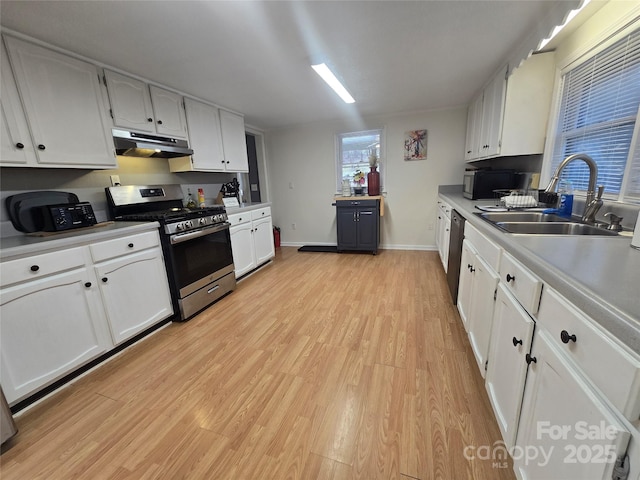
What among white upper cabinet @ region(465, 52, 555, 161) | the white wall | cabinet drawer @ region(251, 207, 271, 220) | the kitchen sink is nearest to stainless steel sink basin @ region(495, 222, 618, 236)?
the kitchen sink

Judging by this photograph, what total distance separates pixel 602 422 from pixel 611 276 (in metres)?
0.39

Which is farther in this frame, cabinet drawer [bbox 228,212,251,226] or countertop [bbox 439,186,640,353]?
cabinet drawer [bbox 228,212,251,226]

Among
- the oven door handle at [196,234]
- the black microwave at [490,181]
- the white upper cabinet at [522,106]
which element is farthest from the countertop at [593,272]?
the oven door handle at [196,234]

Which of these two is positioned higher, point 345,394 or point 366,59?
point 366,59

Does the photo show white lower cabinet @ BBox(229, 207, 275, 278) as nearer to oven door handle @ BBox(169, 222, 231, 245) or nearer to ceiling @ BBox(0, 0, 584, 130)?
oven door handle @ BBox(169, 222, 231, 245)

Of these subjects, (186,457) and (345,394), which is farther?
(345,394)

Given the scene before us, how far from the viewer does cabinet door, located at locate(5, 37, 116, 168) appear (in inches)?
63.0

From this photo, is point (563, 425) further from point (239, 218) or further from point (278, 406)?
point (239, 218)

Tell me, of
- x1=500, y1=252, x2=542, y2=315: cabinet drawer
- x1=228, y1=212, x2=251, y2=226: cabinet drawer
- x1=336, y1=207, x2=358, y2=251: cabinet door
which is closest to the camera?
x1=500, y1=252, x2=542, y2=315: cabinet drawer

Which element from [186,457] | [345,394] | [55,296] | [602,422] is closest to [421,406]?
[345,394]

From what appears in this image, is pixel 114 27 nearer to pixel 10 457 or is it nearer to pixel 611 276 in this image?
pixel 10 457

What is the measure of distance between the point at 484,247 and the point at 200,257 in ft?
7.57

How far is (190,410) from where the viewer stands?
1390 mm

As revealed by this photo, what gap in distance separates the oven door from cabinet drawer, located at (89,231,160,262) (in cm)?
14
